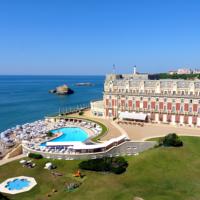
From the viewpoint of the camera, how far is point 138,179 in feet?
147

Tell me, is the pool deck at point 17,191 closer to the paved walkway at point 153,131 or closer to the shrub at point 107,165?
the shrub at point 107,165

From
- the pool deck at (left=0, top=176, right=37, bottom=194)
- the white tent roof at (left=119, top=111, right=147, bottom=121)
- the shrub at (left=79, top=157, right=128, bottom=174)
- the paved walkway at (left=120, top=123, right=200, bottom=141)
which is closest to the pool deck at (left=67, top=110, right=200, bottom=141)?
the paved walkway at (left=120, top=123, right=200, bottom=141)

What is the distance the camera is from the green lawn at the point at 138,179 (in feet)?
130

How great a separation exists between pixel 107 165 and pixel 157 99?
37071 mm

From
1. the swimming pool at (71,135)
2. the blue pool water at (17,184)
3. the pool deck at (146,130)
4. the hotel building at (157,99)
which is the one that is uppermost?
the hotel building at (157,99)

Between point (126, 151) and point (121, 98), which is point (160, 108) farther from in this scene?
point (126, 151)

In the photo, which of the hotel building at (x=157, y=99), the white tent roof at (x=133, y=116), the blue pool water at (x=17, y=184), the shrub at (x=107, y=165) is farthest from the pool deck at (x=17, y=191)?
the hotel building at (x=157, y=99)

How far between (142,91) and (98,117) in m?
18.3

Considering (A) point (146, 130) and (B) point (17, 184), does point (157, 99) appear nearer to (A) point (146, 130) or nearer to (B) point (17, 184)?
(A) point (146, 130)

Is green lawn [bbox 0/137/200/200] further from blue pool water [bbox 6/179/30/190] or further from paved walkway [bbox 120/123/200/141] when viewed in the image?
paved walkway [bbox 120/123/200/141]

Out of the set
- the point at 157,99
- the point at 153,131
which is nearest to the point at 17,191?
the point at 153,131

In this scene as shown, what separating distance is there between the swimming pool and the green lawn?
15.1 m

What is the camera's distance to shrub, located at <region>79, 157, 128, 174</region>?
47.8 metres

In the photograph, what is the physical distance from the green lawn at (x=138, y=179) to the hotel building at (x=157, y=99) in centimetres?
1994
